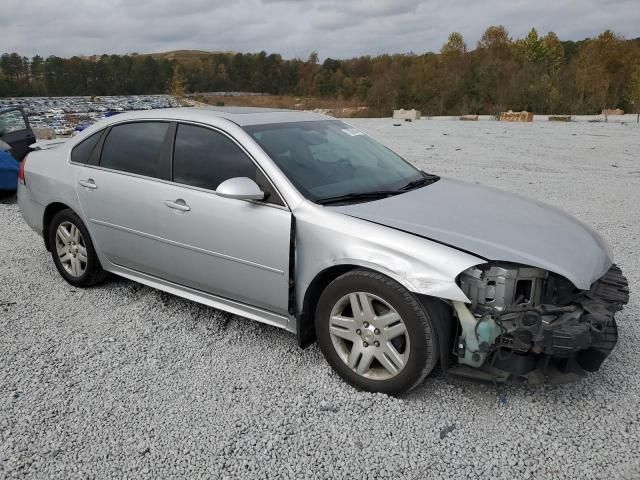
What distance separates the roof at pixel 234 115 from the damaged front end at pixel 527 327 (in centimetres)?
189

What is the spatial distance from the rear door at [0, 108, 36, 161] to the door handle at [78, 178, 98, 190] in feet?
16.8

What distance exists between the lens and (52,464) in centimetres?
245

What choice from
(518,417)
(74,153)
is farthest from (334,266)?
(74,153)

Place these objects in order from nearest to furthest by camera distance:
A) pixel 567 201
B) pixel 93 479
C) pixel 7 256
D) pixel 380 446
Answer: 1. pixel 93 479
2. pixel 380 446
3. pixel 7 256
4. pixel 567 201

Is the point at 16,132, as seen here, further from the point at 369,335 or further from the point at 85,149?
the point at 369,335

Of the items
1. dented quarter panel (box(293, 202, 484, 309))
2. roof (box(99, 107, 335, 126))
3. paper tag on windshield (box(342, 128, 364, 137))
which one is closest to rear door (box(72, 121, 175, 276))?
roof (box(99, 107, 335, 126))

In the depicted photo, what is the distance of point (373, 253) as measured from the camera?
110 inches

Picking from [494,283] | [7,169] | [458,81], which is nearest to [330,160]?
[494,283]

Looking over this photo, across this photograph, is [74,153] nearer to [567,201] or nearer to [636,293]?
[636,293]

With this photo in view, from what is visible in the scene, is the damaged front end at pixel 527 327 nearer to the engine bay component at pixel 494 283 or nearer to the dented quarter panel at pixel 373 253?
the engine bay component at pixel 494 283

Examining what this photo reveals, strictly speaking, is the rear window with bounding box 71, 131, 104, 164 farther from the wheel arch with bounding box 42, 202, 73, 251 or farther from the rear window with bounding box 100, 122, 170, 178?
the wheel arch with bounding box 42, 202, 73, 251

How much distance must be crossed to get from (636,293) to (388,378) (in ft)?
9.13

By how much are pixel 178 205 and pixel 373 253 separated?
1.48 metres

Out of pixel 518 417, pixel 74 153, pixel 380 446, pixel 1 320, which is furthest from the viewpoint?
pixel 74 153
